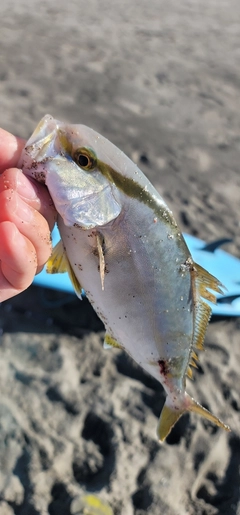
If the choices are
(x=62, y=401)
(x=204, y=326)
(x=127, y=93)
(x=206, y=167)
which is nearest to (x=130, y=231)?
(x=204, y=326)

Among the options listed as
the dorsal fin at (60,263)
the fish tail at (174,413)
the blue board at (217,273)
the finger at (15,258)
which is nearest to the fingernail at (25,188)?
the finger at (15,258)

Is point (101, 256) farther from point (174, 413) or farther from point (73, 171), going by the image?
point (174, 413)

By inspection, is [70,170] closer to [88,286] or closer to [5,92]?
[88,286]

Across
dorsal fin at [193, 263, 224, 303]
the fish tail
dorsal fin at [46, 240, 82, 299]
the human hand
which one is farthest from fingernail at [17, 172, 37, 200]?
the fish tail

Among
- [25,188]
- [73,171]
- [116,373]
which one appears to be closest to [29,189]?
[25,188]

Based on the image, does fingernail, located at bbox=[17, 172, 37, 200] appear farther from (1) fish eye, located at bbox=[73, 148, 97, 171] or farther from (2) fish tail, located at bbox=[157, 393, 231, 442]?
(2) fish tail, located at bbox=[157, 393, 231, 442]

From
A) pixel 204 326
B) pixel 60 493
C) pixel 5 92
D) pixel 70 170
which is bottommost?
pixel 60 493

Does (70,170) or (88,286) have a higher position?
(70,170)

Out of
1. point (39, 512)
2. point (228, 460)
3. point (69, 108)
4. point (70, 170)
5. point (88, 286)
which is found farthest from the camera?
point (69, 108)
